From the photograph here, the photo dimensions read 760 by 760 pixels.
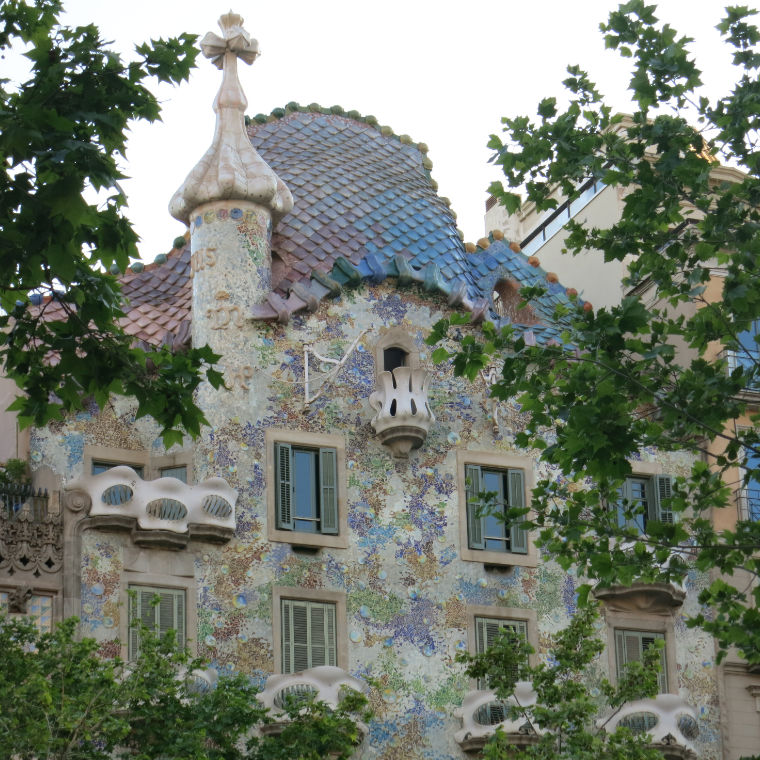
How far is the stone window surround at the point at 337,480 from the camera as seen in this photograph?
28922 millimetres

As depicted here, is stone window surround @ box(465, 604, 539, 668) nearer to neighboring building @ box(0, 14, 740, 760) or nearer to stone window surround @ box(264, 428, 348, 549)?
neighboring building @ box(0, 14, 740, 760)

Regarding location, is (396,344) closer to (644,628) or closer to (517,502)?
(517,502)

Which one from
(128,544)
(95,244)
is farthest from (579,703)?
(95,244)

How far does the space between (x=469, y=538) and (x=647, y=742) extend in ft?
13.9

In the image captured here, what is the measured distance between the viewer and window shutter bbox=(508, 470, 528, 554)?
30.2 m

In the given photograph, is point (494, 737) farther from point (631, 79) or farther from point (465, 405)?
point (631, 79)

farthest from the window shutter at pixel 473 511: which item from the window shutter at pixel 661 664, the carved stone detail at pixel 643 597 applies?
the window shutter at pixel 661 664

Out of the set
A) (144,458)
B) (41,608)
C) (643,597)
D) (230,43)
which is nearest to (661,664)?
(643,597)

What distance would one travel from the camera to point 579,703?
26125 mm

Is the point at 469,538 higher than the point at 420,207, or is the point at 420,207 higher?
the point at 420,207

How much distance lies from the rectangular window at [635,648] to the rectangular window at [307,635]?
4.44 meters

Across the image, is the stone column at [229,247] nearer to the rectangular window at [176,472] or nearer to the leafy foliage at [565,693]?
the rectangular window at [176,472]

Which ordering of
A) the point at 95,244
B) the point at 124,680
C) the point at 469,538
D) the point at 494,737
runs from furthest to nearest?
the point at 469,538 → the point at 494,737 → the point at 124,680 → the point at 95,244

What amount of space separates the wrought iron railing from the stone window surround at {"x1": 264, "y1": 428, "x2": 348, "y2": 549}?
3154 millimetres
